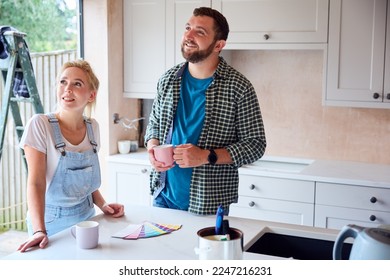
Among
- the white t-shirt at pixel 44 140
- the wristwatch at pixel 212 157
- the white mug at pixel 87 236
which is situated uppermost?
the white t-shirt at pixel 44 140

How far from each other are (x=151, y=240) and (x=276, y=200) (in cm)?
167

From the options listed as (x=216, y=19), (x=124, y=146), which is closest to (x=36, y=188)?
(x=216, y=19)

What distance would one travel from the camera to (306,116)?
368 cm

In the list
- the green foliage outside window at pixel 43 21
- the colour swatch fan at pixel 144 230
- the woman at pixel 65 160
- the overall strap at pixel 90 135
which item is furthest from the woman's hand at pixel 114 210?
the green foliage outside window at pixel 43 21

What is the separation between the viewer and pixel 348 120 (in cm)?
356

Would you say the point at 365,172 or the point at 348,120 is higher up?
the point at 348,120

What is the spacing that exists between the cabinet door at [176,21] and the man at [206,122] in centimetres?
133

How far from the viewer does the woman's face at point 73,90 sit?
201 centimetres

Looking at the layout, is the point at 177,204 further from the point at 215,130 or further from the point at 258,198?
the point at 258,198

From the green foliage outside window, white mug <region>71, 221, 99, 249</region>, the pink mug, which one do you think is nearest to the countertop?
the green foliage outside window

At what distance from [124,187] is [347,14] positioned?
1.91 meters

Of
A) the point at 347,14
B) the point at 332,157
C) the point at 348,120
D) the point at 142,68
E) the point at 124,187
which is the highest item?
the point at 347,14

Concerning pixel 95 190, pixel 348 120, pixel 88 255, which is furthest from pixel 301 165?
pixel 88 255

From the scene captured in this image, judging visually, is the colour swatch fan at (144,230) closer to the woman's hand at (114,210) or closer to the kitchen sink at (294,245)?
the woman's hand at (114,210)
